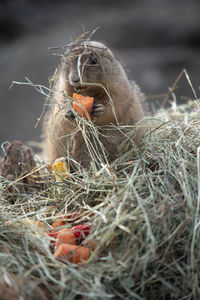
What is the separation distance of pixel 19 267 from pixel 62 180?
3.06ft

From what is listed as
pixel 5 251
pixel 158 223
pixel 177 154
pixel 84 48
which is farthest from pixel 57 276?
pixel 84 48

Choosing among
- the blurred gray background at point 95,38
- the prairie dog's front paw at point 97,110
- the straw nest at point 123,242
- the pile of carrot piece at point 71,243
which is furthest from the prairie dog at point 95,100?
the blurred gray background at point 95,38

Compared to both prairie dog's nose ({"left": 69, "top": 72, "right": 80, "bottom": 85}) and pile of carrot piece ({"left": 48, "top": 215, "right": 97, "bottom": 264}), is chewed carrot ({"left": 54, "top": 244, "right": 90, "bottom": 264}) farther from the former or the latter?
prairie dog's nose ({"left": 69, "top": 72, "right": 80, "bottom": 85})

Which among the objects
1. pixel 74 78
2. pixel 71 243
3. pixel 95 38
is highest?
pixel 95 38

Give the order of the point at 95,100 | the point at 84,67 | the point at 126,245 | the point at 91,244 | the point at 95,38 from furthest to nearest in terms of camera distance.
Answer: the point at 95,38 → the point at 95,100 → the point at 84,67 → the point at 91,244 → the point at 126,245

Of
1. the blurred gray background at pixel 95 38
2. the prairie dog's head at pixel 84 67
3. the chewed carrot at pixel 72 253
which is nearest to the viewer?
the chewed carrot at pixel 72 253

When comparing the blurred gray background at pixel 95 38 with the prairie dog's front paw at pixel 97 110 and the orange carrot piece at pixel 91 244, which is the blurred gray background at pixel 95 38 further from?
the orange carrot piece at pixel 91 244

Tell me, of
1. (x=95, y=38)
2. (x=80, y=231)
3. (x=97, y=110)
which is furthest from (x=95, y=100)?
(x=95, y=38)

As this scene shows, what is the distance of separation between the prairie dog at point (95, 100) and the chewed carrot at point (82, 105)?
2.1 inches

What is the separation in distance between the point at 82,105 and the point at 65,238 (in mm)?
1151

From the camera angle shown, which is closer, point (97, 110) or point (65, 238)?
point (65, 238)

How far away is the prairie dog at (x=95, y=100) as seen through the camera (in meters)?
3.15

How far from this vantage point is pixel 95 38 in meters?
9.31

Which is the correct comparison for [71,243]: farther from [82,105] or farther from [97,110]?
[97,110]
